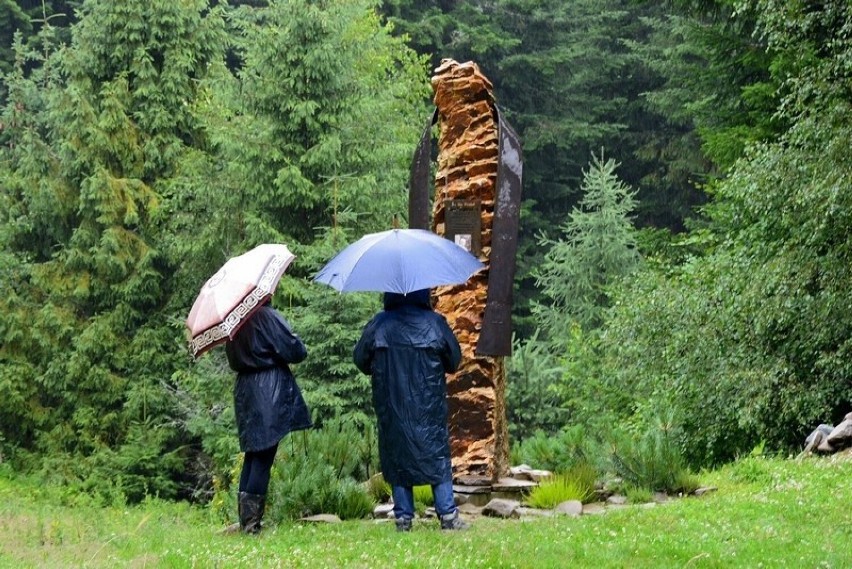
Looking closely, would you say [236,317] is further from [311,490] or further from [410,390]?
[311,490]

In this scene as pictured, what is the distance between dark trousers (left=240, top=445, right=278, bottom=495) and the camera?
312 inches

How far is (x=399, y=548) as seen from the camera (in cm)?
699

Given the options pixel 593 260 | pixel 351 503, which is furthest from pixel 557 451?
pixel 593 260

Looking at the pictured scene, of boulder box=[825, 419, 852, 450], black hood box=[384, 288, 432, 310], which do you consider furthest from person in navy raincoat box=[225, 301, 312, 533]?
boulder box=[825, 419, 852, 450]

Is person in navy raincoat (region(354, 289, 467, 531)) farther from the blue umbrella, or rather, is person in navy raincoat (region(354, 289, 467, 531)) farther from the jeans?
the blue umbrella

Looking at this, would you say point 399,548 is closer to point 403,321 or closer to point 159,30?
point 403,321

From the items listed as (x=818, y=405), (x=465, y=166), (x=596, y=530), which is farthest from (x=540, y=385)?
(x=596, y=530)

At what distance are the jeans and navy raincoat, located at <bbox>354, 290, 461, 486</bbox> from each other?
0.28 ft

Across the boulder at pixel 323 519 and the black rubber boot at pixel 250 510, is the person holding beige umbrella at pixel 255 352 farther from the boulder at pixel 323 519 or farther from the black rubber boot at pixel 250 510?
the boulder at pixel 323 519

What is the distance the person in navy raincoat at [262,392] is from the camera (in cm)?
775

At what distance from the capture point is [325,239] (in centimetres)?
1720

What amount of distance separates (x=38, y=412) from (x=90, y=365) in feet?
5.17

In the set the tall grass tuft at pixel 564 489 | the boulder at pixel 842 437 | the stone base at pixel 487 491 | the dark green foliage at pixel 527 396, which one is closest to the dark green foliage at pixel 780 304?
the boulder at pixel 842 437

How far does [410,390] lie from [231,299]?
4.37 ft
